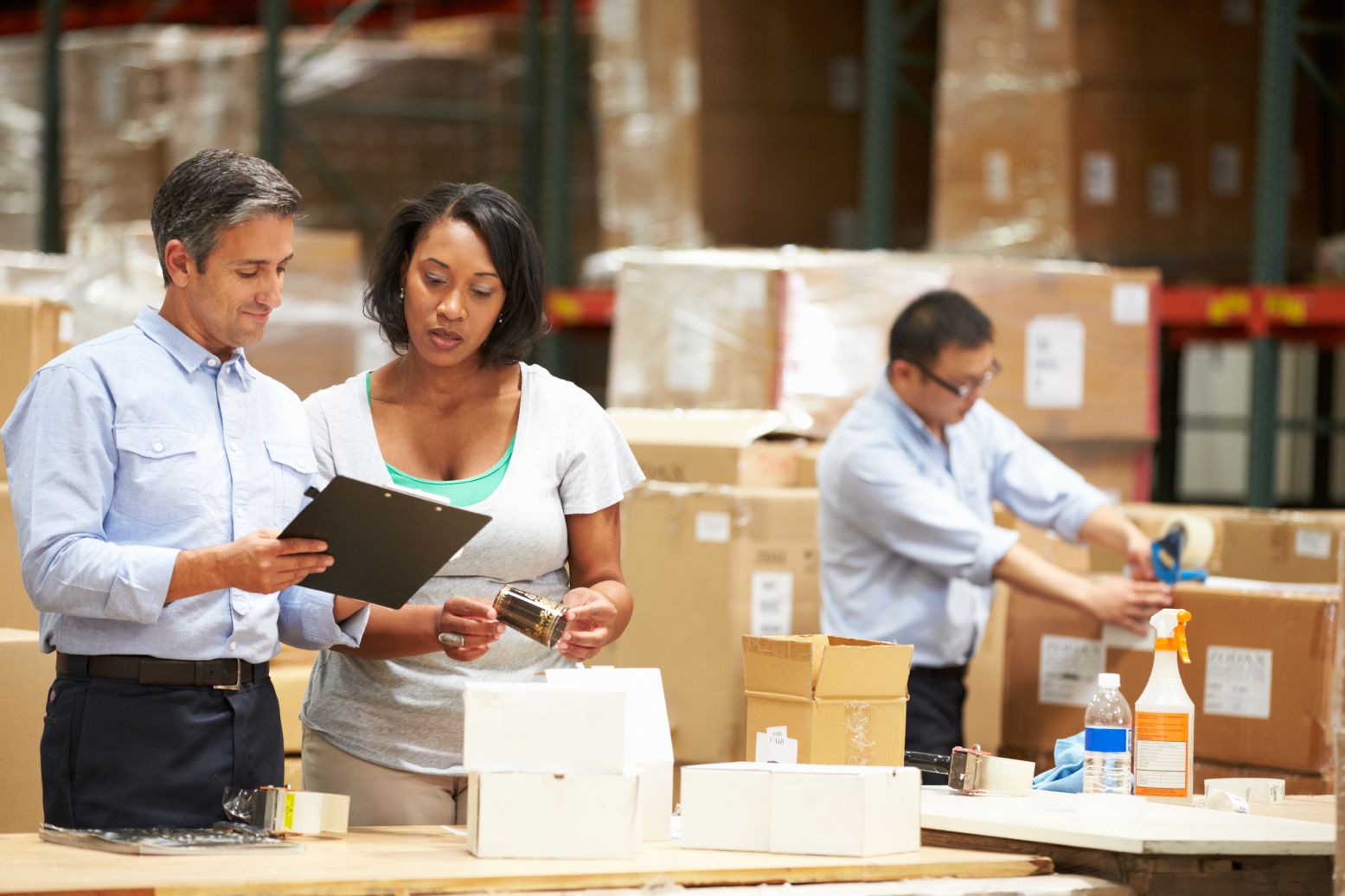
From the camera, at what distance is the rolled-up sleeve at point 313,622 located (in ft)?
7.93

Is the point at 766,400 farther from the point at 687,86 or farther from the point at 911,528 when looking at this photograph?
the point at 687,86

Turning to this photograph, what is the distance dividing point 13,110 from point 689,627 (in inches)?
256

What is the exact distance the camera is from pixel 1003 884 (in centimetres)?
219

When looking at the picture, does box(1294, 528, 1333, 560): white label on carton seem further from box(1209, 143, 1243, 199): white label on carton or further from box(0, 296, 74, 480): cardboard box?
box(0, 296, 74, 480): cardboard box

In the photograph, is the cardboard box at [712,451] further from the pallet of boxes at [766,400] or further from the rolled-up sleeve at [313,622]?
the rolled-up sleeve at [313,622]

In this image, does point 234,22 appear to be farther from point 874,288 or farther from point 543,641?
point 543,641

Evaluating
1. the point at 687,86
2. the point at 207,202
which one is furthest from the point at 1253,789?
the point at 687,86

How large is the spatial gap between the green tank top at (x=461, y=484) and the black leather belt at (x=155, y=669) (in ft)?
1.34

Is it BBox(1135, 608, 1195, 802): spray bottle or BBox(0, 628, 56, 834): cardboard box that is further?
BBox(0, 628, 56, 834): cardboard box

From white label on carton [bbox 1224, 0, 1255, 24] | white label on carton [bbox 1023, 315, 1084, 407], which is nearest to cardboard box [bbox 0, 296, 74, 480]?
white label on carton [bbox 1023, 315, 1084, 407]

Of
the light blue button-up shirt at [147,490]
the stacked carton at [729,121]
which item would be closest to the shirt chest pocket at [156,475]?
the light blue button-up shirt at [147,490]

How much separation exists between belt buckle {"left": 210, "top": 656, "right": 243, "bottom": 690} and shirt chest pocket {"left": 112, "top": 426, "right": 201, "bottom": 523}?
21cm

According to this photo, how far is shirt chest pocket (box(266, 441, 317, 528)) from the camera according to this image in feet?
7.85

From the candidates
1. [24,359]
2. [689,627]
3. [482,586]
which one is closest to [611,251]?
[689,627]
